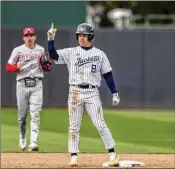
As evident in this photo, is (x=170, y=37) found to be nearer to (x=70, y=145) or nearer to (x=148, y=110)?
(x=148, y=110)

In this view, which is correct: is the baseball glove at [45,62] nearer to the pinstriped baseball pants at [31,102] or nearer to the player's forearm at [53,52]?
the pinstriped baseball pants at [31,102]

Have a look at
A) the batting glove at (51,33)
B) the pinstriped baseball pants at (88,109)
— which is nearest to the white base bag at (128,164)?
the pinstriped baseball pants at (88,109)

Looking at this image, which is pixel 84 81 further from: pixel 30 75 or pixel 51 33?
pixel 30 75

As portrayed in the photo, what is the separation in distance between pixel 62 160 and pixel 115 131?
5911 mm

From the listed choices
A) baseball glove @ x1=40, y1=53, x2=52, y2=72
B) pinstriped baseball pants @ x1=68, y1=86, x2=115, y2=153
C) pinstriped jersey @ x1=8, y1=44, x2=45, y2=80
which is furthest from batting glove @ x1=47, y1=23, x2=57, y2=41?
pinstriped jersey @ x1=8, y1=44, x2=45, y2=80

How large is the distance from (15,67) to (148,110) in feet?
39.7

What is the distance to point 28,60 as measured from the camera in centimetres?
1237

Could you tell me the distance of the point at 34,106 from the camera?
12.4 meters

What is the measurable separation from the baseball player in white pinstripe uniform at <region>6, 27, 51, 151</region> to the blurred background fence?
36.2 ft

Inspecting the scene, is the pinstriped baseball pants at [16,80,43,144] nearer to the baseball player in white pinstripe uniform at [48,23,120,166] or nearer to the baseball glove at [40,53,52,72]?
the baseball glove at [40,53,52,72]

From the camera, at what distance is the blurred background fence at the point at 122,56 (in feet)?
77.7

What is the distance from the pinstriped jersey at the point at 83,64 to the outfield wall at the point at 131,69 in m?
13.1

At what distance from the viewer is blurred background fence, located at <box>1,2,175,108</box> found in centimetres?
2369

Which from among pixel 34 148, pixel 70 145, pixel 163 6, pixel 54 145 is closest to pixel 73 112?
pixel 70 145
